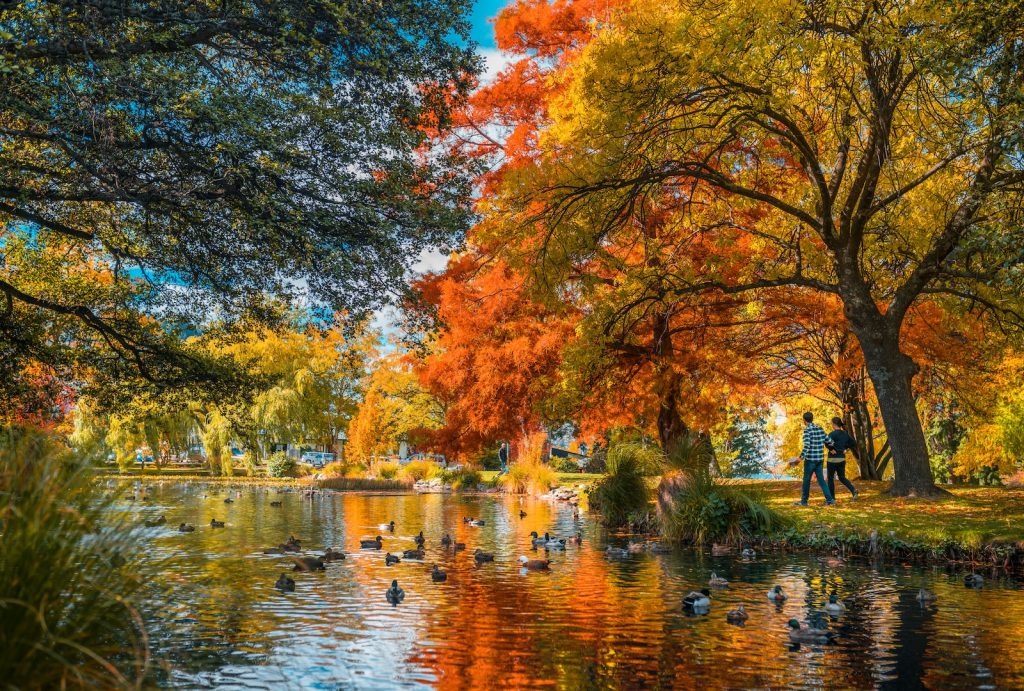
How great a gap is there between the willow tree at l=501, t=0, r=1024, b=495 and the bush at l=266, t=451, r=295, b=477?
108 feet

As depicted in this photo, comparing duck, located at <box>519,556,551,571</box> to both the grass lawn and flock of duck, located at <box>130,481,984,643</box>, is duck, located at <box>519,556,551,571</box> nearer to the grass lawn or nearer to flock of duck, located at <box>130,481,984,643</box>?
flock of duck, located at <box>130,481,984,643</box>

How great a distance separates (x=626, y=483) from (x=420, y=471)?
850 inches

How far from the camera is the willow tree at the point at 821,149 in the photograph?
11.9 meters

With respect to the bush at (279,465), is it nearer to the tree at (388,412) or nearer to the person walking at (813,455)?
the tree at (388,412)

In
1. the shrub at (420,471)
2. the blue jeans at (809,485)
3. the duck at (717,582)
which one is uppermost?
the blue jeans at (809,485)

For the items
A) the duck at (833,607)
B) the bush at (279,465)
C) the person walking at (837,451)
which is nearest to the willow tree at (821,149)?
the person walking at (837,451)

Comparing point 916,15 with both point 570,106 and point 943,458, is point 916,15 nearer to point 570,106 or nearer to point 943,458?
point 570,106

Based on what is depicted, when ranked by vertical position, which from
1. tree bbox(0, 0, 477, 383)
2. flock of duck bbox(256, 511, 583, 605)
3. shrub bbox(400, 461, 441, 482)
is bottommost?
flock of duck bbox(256, 511, 583, 605)

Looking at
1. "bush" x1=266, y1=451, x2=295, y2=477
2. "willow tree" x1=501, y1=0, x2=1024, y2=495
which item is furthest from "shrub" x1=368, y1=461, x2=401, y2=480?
"willow tree" x1=501, y1=0, x2=1024, y2=495

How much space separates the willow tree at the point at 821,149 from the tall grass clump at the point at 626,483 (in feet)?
15.5

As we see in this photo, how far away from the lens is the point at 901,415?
52.8ft

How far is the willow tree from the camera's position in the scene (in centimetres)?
1193

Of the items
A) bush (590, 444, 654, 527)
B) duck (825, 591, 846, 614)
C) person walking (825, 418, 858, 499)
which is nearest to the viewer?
duck (825, 591, 846, 614)

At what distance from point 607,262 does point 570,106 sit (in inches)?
146
